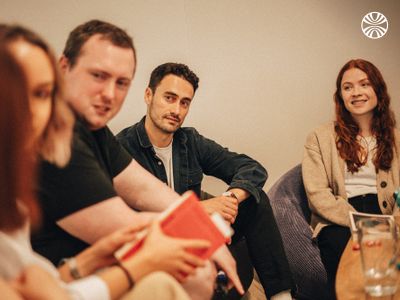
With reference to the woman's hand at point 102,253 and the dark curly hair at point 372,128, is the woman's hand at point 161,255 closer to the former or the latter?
the woman's hand at point 102,253

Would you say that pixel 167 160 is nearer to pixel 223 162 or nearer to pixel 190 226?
pixel 223 162

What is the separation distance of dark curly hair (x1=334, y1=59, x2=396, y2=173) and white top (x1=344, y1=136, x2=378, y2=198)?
31 millimetres

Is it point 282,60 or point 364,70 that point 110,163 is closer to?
point 364,70

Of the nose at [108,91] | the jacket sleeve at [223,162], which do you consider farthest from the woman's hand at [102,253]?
the jacket sleeve at [223,162]

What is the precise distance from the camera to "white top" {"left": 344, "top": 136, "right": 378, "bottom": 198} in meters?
2.45

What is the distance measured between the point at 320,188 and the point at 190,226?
154 centimetres

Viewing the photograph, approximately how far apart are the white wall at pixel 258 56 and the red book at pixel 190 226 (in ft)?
5.65

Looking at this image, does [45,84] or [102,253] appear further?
[102,253]

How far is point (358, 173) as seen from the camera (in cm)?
249

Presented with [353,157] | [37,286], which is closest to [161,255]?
[37,286]

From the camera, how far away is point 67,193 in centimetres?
113

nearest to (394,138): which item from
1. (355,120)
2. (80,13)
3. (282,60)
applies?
(355,120)

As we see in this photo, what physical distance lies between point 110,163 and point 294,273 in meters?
1.21

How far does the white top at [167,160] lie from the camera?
2301mm
